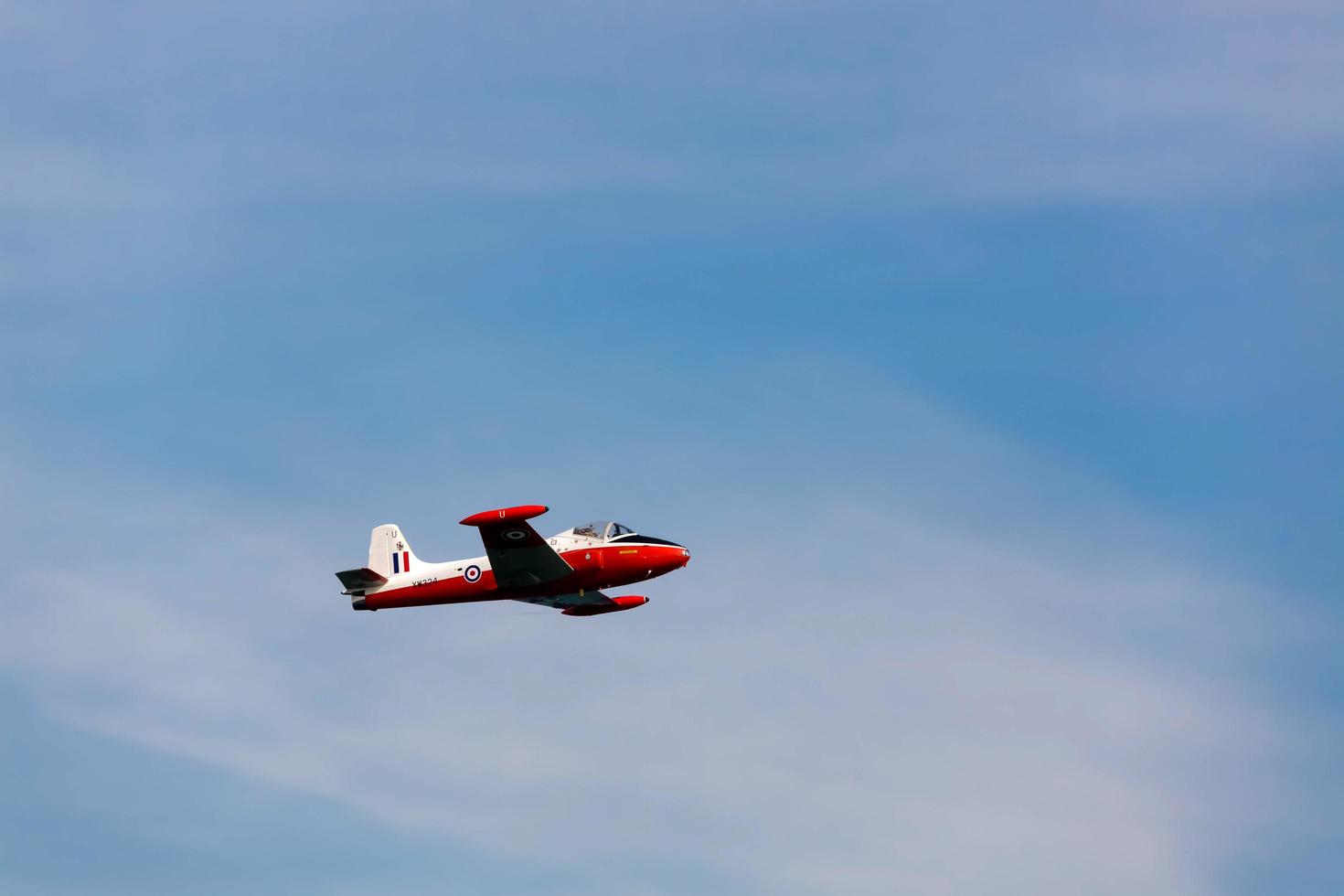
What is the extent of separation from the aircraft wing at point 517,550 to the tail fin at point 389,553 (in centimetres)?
651

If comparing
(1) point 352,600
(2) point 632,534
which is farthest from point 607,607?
Result: (1) point 352,600

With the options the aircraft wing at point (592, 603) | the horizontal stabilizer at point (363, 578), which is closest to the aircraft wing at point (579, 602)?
the aircraft wing at point (592, 603)

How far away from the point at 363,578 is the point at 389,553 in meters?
1.88

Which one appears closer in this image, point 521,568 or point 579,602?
point 521,568

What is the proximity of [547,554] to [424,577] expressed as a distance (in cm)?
807

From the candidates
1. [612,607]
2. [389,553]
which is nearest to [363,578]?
[389,553]

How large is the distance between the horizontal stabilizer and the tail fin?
0.42 m

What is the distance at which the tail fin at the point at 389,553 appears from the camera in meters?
83.8

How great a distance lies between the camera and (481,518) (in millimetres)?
75062

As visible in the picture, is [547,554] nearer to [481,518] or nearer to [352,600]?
[481,518]

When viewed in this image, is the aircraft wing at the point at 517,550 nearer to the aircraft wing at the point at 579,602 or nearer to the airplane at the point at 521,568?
the airplane at the point at 521,568

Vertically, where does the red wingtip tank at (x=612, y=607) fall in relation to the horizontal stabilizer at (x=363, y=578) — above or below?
below

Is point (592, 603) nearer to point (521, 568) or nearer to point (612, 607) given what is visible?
point (612, 607)

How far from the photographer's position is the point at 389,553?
84.2 meters
